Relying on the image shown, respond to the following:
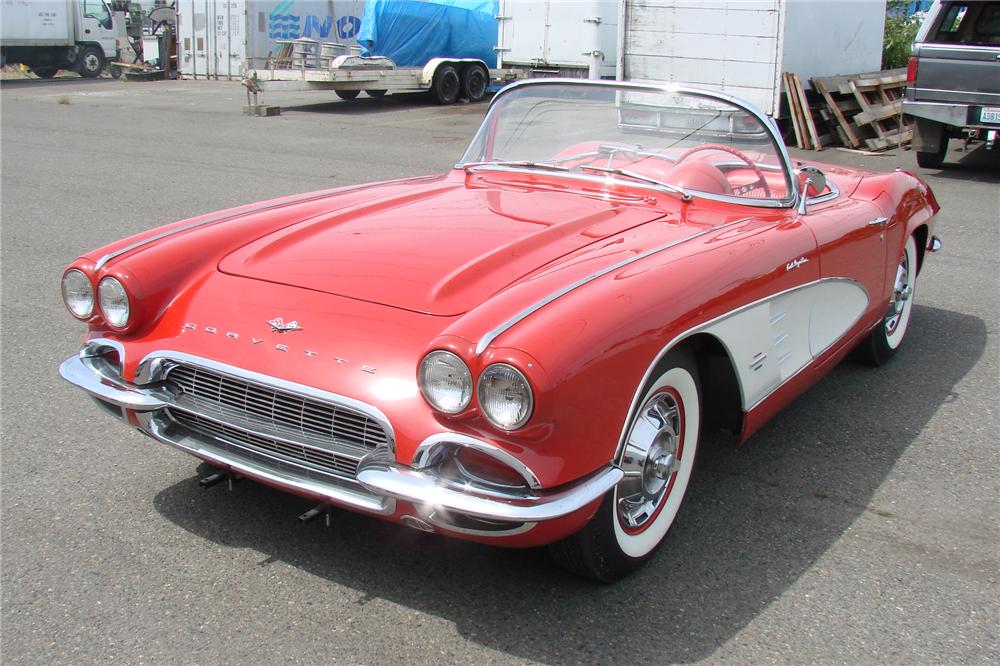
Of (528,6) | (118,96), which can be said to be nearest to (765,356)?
(528,6)

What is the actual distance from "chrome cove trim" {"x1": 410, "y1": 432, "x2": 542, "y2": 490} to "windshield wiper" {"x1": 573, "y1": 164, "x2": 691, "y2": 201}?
1718mm

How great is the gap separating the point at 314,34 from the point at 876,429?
25366mm

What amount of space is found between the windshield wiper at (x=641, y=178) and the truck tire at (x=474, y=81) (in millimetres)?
16198

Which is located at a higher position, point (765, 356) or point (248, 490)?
point (765, 356)

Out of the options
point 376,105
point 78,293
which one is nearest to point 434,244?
point 78,293

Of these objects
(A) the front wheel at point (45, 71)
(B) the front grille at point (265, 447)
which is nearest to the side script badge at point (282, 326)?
(B) the front grille at point (265, 447)

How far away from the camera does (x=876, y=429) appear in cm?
397

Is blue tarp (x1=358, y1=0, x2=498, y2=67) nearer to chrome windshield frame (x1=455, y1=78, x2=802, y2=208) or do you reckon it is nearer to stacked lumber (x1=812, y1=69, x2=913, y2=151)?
stacked lumber (x1=812, y1=69, x2=913, y2=151)

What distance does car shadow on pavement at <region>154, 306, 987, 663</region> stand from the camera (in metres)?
2.61

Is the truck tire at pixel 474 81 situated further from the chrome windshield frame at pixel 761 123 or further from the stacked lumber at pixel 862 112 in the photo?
the chrome windshield frame at pixel 761 123

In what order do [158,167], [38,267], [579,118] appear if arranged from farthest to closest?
[158,167], [38,267], [579,118]

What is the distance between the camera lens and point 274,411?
269 centimetres

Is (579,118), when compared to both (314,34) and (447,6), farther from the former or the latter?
(314,34)

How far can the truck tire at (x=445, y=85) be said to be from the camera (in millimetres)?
18766
